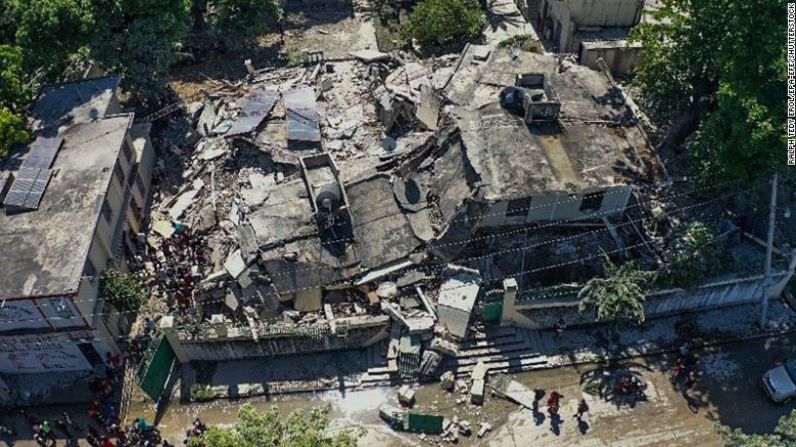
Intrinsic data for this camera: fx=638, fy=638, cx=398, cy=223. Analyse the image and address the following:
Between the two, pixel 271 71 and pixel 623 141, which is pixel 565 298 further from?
pixel 271 71

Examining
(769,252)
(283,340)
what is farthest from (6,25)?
(769,252)

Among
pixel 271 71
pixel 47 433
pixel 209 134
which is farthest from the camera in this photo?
pixel 271 71

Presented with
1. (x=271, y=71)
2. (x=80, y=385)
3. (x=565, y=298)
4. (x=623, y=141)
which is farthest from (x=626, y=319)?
(x=271, y=71)

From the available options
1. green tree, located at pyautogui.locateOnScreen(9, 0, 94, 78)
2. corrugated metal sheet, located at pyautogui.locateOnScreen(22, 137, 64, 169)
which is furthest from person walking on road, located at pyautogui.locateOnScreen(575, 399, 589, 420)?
green tree, located at pyautogui.locateOnScreen(9, 0, 94, 78)

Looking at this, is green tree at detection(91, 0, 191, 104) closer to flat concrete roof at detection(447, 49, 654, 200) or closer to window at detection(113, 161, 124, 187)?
window at detection(113, 161, 124, 187)

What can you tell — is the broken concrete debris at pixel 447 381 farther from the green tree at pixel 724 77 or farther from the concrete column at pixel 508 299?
the green tree at pixel 724 77

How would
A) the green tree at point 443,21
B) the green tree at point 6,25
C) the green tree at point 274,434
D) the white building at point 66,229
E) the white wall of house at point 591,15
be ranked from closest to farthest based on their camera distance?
the green tree at point 274,434, the white building at point 66,229, the green tree at point 6,25, the white wall of house at point 591,15, the green tree at point 443,21

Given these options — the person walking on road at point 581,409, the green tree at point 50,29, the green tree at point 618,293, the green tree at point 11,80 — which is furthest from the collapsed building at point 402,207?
the green tree at point 50,29
